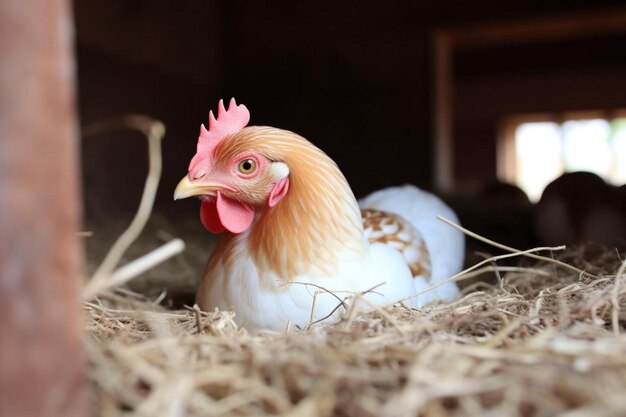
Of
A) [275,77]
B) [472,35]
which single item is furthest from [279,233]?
[275,77]

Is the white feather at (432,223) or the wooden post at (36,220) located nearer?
the wooden post at (36,220)

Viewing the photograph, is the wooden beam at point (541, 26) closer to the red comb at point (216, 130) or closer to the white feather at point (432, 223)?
the white feather at point (432, 223)

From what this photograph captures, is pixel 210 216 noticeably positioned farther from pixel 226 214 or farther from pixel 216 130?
pixel 216 130

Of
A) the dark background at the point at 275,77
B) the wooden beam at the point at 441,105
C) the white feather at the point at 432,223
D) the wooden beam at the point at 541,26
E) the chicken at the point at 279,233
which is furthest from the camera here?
the wooden beam at the point at 441,105

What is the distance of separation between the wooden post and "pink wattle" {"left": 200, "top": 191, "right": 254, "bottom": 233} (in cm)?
76

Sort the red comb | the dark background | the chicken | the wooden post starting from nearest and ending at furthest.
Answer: the wooden post → the chicken → the red comb → the dark background

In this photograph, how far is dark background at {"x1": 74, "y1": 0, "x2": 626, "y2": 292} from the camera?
405 cm

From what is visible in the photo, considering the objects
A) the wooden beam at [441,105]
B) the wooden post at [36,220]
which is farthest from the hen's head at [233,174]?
the wooden beam at [441,105]

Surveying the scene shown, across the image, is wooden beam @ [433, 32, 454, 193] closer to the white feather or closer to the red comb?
the white feather

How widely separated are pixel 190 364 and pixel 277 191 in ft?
2.14

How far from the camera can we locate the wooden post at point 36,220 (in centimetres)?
72

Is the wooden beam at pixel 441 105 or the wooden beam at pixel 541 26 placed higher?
the wooden beam at pixel 541 26

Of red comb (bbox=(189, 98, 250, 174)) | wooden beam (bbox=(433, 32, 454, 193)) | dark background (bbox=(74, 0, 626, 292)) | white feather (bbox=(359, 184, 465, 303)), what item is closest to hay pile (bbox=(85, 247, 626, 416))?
red comb (bbox=(189, 98, 250, 174))

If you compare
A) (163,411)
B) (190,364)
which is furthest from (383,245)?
(163,411)
